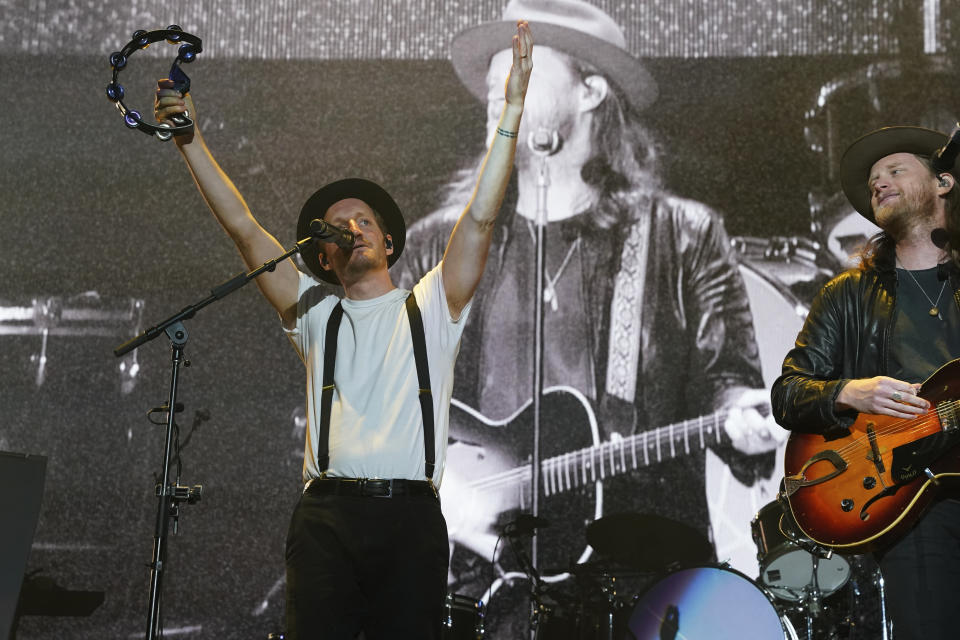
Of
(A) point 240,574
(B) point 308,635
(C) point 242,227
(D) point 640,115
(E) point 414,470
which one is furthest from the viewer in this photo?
(D) point 640,115

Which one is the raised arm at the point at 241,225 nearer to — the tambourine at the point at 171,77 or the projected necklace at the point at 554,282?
the tambourine at the point at 171,77

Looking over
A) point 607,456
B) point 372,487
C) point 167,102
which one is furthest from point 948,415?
point 607,456

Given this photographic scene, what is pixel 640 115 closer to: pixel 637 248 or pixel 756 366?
pixel 637 248

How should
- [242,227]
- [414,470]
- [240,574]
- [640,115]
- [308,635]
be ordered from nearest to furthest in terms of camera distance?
[308,635] → [414,470] → [242,227] → [240,574] → [640,115]

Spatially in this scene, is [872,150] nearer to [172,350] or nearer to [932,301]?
[932,301]

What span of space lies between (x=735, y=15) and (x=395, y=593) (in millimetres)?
3917

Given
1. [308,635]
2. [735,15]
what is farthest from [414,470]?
[735,15]

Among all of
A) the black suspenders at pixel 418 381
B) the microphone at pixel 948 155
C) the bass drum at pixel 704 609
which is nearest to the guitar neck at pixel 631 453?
the bass drum at pixel 704 609

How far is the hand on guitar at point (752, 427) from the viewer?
469 centimetres

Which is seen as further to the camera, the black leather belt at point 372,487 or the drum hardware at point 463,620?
the drum hardware at point 463,620

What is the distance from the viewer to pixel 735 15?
5.14m

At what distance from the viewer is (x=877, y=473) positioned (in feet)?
7.80

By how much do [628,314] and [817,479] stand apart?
7.75 feet

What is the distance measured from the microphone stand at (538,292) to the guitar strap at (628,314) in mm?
351
